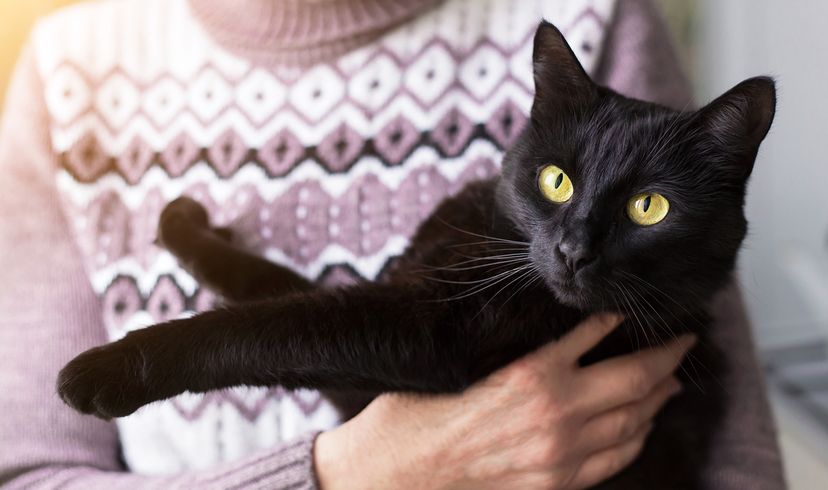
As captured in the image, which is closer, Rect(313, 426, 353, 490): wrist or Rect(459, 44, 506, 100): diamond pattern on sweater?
Rect(313, 426, 353, 490): wrist

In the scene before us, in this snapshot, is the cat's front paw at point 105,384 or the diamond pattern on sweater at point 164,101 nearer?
the cat's front paw at point 105,384

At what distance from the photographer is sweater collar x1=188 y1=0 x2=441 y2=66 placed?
1.05 meters

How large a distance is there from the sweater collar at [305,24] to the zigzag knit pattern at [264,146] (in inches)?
0.8

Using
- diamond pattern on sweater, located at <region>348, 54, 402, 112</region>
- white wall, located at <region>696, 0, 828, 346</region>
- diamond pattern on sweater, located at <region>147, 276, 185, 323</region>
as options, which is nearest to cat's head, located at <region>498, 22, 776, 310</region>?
diamond pattern on sweater, located at <region>348, 54, 402, 112</region>

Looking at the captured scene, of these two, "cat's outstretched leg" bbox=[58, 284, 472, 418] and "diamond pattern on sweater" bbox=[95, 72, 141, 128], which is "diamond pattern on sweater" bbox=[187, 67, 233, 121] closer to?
"diamond pattern on sweater" bbox=[95, 72, 141, 128]

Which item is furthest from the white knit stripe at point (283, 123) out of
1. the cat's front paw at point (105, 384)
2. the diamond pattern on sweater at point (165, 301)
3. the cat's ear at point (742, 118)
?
the cat's front paw at point (105, 384)

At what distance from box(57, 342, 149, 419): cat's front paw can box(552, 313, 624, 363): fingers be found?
1.58ft

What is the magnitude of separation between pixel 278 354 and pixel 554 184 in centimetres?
39

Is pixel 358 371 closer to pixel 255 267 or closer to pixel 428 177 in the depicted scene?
pixel 255 267

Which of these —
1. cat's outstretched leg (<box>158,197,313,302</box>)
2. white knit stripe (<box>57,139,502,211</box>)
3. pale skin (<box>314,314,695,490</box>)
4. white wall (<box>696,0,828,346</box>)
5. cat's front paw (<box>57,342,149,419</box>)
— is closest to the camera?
cat's front paw (<box>57,342,149,419</box>)

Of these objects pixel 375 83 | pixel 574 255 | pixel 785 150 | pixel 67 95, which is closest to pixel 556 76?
pixel 574 255

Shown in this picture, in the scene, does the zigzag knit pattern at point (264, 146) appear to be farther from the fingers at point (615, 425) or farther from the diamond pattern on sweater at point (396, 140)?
the fingers at point (615, 425)

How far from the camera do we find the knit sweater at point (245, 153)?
0.99 meters

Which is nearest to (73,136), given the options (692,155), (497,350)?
(497,350)
